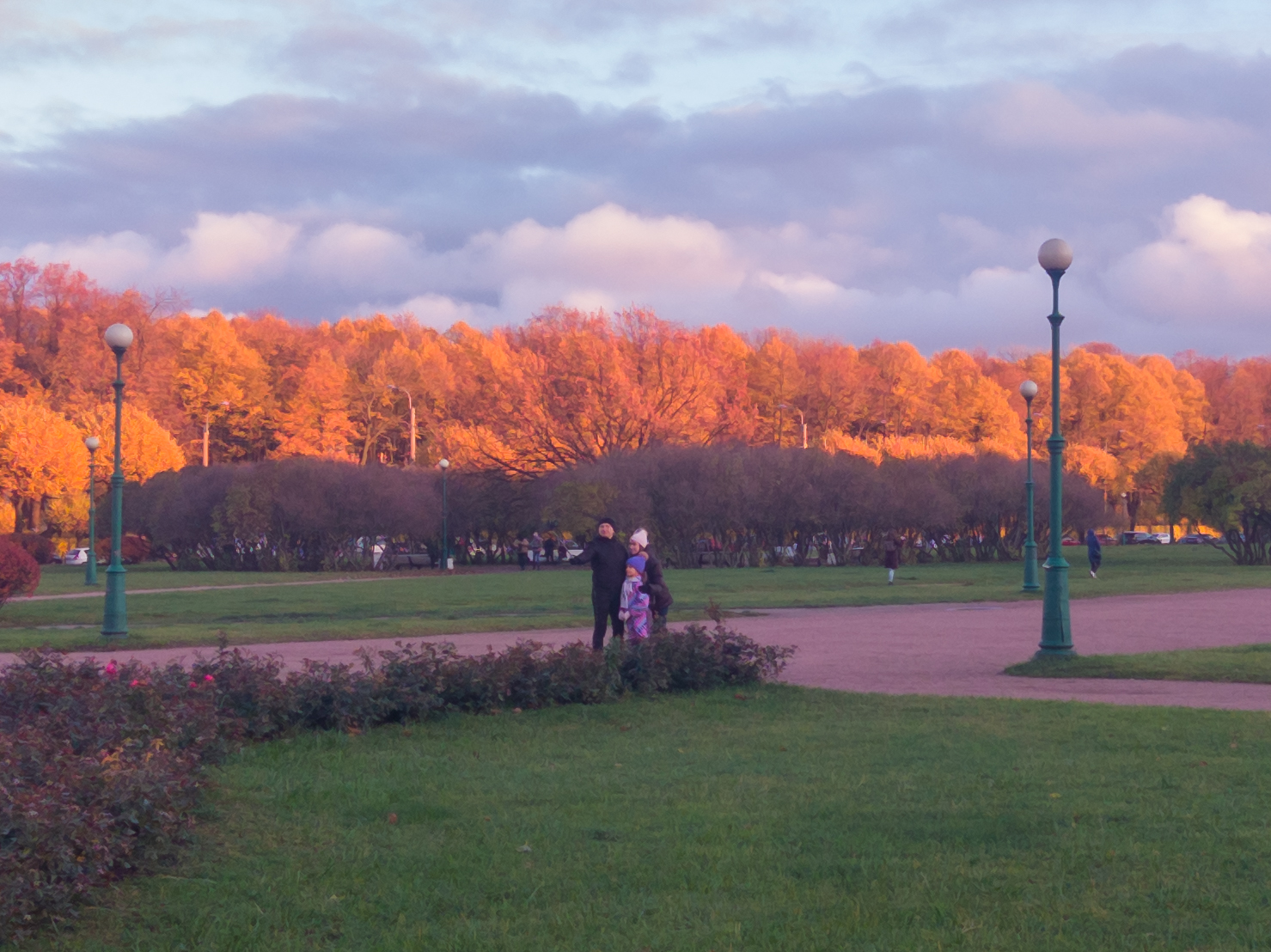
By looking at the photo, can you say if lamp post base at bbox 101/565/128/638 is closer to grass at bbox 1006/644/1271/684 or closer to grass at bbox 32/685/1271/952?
grass at bbox 32/685/1271/952

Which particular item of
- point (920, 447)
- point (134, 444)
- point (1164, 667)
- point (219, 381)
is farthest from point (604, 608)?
point (219, 381)

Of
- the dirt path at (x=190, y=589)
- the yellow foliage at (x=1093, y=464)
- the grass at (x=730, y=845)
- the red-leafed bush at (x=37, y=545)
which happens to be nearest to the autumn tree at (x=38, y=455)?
the red-leafed bush at (x=37, y=545)

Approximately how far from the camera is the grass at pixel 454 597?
843 inches

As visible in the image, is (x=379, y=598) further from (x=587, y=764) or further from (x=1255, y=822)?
(x=1255, y=822)

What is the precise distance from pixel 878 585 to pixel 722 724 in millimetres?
24294

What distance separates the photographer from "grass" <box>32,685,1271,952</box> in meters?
5.26

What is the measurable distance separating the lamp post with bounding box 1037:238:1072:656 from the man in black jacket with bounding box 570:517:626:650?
4.67 m

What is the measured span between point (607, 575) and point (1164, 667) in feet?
19.4

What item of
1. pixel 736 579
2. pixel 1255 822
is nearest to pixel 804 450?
pixel 736 579

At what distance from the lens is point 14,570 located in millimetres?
22688

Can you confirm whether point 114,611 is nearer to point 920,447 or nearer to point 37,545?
point 37,545

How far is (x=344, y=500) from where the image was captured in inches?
2111

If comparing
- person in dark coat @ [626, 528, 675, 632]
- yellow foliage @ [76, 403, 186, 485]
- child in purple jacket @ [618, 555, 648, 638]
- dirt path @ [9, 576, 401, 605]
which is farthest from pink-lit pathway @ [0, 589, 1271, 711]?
yellow foliage @ [76, 403, 186, 485]

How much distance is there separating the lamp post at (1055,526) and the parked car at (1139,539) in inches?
3315
